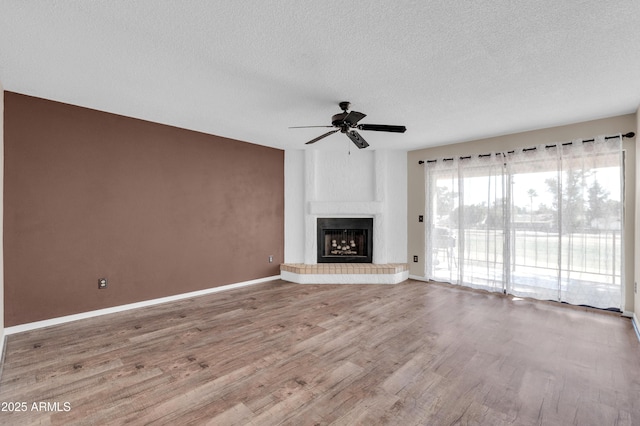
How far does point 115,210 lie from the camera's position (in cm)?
360

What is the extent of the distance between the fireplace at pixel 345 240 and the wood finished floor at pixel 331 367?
1882 millimetres

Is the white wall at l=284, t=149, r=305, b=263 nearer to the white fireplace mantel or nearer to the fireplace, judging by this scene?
the white fireplace mantel

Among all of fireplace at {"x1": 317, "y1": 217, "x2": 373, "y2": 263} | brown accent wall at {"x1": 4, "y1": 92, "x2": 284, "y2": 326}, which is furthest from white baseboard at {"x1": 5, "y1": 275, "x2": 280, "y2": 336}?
fireplace at {"x1": 317, "y1": 217, "x2": 373, "y2": 263}

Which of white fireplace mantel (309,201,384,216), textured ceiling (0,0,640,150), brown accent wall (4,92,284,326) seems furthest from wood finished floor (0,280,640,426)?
textured ceiling (0,0,640,150)

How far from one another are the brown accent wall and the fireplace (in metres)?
1.23

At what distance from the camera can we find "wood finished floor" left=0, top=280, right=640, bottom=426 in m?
1.79

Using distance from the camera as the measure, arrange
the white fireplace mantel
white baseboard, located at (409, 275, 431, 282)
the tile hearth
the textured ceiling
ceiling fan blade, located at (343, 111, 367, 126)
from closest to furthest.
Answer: the textured ceiling → ceiling fan blade, located at (343, 111, 367, 126) → the tile hearth → white baseboard, located at (409, 275, 431, 282) → the white fireplace mantel

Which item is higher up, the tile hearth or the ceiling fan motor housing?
the ceiling fan motor housing

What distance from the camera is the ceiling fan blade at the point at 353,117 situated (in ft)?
9.34

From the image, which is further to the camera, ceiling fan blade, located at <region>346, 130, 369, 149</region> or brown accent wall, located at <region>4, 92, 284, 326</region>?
ceiling fan blade, located at <region>346, 130, 369, 149</region>

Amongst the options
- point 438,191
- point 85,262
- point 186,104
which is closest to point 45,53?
point 186,104

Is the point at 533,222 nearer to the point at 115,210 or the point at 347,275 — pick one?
the point at 347,275

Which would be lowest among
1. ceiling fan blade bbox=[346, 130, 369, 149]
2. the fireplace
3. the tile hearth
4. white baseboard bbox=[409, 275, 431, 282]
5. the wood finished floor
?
the wood finished floor

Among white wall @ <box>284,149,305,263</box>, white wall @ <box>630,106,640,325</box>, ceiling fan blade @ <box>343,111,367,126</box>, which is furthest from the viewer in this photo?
white wall @ <box>284,149,305,263</box>
